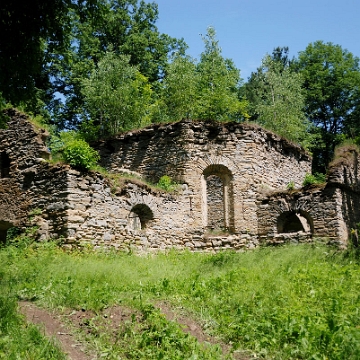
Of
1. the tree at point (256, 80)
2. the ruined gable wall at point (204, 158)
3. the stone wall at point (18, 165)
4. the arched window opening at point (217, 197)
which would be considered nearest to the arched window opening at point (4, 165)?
the stone wall at point (18, 165)

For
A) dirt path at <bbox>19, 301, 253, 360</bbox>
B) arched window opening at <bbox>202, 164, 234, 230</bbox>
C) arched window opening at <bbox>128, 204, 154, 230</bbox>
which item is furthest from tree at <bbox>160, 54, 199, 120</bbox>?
dirt path at <bbox>19, 301, 253, 360</bbox>

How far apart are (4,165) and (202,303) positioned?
9758 millimetres

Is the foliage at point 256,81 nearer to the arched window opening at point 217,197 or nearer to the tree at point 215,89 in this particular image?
the tree at point 215,89

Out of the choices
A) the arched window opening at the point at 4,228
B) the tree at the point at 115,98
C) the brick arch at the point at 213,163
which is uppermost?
the tree at the point at 115,98

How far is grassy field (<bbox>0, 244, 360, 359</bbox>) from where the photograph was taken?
564cm

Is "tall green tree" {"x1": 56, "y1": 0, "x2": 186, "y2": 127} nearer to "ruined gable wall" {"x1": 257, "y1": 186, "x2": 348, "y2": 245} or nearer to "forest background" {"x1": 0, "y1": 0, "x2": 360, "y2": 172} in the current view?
"forest background" {"x1": 0, "y1": 0, "x2": 360, "y2": 172}

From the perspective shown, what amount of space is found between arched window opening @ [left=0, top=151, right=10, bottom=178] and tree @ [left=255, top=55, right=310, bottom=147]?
1868 centimetres

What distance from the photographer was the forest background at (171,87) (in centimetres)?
2648

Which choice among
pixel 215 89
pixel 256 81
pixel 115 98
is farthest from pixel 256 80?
pixel 115 98

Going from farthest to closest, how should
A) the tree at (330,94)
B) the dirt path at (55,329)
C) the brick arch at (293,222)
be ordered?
the tree at (330,94)
the brick arch at (293,222)
the dirt path at (55,329)

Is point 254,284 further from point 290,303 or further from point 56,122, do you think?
point 56,122

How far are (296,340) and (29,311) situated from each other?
3886 millimetres

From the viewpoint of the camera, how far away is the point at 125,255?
502 inches

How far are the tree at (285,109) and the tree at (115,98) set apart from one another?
8.88 m
